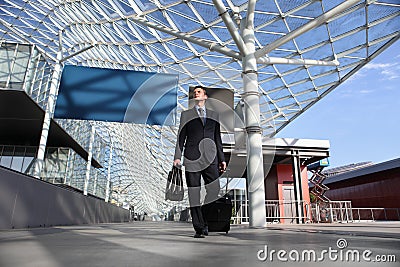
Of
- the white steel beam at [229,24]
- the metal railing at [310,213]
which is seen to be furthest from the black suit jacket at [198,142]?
the metal railing at [310,213]

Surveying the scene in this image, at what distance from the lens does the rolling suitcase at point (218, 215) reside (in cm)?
482

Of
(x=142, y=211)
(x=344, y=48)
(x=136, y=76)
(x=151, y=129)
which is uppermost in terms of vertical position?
(x=344, y=48)

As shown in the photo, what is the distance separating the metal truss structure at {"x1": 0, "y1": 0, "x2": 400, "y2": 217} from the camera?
53.1ft

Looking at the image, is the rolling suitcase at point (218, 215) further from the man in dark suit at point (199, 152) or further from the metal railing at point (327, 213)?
the metal railing at point (327, 213)

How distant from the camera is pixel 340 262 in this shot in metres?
1.56

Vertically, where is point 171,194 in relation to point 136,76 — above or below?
below

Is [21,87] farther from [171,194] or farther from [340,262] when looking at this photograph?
[340,262]

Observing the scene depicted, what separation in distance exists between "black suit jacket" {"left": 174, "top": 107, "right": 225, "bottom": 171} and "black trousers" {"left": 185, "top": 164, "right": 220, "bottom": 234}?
105 millimetres

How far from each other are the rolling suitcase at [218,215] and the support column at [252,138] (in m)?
3.39

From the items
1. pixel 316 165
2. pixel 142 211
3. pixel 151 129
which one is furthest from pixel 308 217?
pixel 142 211

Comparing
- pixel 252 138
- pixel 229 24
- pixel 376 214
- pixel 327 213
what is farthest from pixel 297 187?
pixel 376 214

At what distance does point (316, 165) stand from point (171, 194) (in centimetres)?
2104

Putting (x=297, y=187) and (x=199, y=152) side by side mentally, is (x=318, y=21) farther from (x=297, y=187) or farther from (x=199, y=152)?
(x=297, y=187)

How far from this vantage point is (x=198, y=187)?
3.98 m
